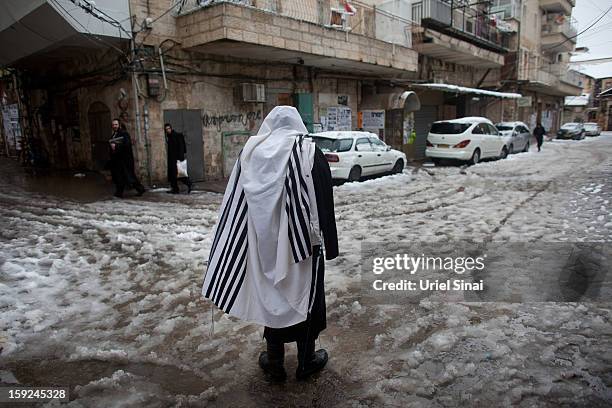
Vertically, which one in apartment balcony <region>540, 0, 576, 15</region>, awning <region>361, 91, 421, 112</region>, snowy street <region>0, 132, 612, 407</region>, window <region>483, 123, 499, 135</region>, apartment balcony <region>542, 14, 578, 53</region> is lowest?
snowy street <region>0, 132, 612, 407</region>

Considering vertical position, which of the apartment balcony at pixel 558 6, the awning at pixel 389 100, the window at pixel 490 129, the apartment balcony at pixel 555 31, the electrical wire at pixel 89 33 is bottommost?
the window at pixel 490 129

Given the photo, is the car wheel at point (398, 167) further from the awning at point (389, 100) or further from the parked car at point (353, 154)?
the awning at point (389, 100)

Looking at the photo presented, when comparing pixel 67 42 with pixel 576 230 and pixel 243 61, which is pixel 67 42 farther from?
pixel 576 230

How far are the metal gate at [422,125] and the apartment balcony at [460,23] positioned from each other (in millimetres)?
3812

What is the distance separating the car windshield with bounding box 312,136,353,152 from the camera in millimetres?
11258

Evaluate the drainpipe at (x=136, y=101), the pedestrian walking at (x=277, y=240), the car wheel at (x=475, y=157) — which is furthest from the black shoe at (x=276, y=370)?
the car wheel at (x=475, y=157)

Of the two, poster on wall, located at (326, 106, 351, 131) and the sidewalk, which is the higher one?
poster on wall, located at (326, 106, 351, 131)

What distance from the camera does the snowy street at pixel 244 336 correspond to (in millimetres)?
2670

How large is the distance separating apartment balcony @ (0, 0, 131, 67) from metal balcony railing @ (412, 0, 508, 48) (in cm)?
1249

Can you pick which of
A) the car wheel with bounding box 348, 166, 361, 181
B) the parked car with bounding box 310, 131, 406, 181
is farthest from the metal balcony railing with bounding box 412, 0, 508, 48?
the car wheel with bounding box 348, 166, 361, 181

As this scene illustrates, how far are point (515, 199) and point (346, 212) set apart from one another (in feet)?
12.1

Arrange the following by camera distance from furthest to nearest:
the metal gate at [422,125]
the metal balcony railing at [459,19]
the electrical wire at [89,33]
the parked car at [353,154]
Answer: the metal gate at [422,125] < the metal balcony railing at [459,19] < the parked car at [353,154] < the electrical wire at [89,33]

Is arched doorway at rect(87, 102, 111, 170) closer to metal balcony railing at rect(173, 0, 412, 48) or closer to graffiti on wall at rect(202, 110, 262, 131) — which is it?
graffiti on wall at rect(202, 110, 262, 131)

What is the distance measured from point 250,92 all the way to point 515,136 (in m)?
13.2
